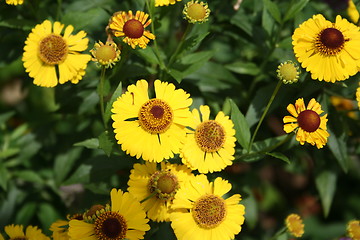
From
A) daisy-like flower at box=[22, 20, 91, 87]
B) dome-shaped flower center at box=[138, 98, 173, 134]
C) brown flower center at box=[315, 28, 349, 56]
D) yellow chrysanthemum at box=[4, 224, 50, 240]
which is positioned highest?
brown flower center at box=[315, 28, 349, 56]

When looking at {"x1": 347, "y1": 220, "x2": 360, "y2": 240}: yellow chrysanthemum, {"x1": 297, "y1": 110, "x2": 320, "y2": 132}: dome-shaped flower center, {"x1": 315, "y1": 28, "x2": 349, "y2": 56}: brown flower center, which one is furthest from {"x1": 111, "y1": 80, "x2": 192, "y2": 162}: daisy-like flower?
{"x1": 347, "y1": 220, "x2": 360, "y2": 240}: yellow chrysanthemum

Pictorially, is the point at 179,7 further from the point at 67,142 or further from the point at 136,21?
the point at 67,142

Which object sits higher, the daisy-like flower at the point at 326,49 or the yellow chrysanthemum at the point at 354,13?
the yellow chrysanthemum at the point at 354,13

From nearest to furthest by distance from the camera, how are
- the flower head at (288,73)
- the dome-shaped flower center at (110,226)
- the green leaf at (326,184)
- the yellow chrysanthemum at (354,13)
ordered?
1. the dome-shaped flower center at (110,226)
2. the flower head at (288,73)
3. the yellow chrysanthemum at (354,13)
4. the green leaf at (326,184)

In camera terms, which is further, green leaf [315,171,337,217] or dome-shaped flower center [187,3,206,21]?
green leaf [315,171,337,217]

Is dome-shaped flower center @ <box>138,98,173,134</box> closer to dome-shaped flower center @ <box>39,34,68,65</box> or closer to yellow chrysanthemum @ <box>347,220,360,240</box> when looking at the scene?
dome-shaped flower center @ <box>39,34,68,65</box>

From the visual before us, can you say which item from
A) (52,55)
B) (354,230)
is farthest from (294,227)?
(52,55)

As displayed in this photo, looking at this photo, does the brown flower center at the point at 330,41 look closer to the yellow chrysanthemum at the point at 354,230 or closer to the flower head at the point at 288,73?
the flower head at the point at 288,73

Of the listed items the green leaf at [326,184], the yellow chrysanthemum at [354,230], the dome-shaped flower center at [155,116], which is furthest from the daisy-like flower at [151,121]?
the green leaf at [326,184]
